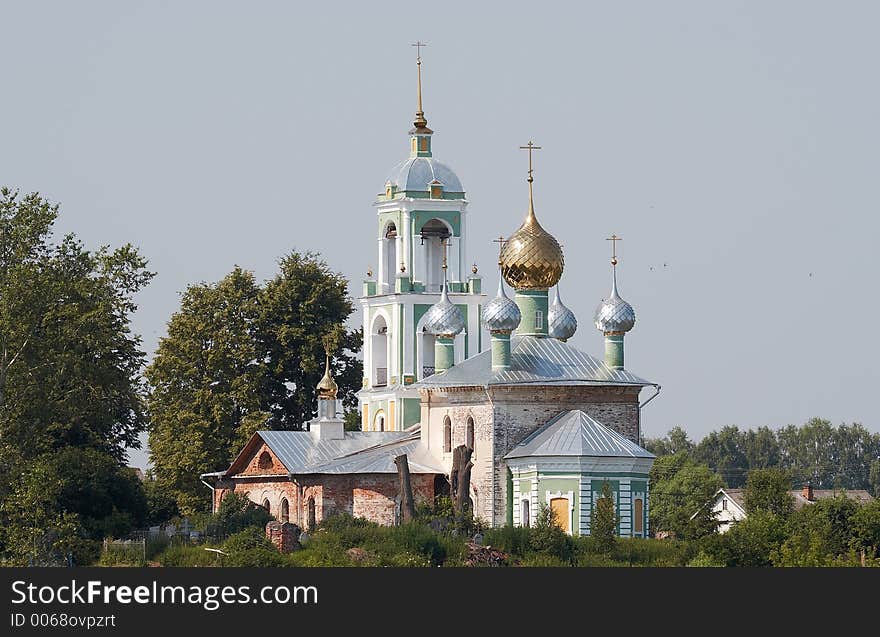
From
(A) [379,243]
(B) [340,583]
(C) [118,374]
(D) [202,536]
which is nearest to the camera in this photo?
(B) [340,583]

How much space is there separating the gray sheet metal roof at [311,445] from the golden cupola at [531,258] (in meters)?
4.87

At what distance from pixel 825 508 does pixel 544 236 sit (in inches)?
402

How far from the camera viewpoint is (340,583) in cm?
3478

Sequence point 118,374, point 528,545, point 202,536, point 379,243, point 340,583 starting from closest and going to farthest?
point 340,583 < point 528,545 < point 202,536 < point 118,374 < point 379,243

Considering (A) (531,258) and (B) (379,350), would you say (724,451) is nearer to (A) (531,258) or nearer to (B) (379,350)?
(B) (379,350)

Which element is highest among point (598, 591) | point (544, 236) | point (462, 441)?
point (544, 236)

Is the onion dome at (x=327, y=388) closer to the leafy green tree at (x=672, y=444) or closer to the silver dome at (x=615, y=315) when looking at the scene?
the silver dome at (x=615, y=315)

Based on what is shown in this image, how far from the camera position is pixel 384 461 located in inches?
2184

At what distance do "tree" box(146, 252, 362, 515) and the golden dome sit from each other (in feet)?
34.2

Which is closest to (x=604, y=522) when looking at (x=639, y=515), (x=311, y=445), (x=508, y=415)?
(x=639, y=515)

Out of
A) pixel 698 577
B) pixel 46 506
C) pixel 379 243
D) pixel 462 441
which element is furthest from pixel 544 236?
pixel 698 577

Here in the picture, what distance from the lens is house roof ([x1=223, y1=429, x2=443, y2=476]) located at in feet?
183

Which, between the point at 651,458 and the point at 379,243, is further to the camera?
the point at 379,243

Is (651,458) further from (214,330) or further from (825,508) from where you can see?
(214,330)
